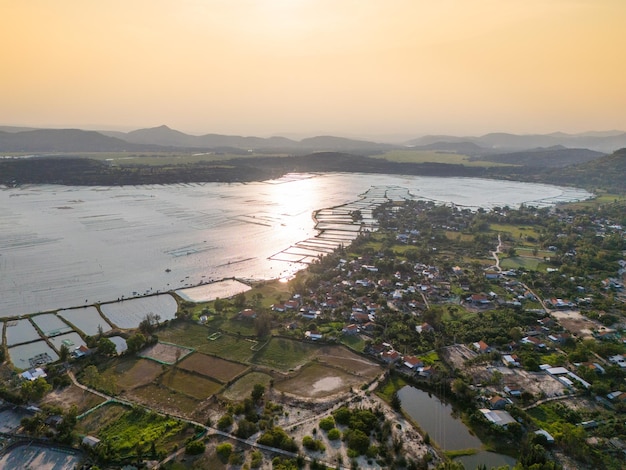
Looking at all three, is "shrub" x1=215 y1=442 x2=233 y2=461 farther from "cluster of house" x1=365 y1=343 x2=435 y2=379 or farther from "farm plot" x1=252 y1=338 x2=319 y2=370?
"cluster of house" x1=365 y1=343 x2=435 y2=379

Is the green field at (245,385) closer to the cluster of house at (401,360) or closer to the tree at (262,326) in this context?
the tree at (262,326)

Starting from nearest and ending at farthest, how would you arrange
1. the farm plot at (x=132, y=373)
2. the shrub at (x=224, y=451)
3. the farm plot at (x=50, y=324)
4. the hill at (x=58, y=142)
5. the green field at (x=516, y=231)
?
the shrub at (x=224, y=451) → the farm plot at (x=132, y=373) → the farm plot at (x=50, y=324) → the green field at (x=516, y=231) → the hill at (x=58, y=142)

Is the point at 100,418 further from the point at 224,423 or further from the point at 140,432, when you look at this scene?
the point at 224,423

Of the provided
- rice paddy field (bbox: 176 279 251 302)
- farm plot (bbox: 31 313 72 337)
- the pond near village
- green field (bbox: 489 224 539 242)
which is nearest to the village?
the pond near village

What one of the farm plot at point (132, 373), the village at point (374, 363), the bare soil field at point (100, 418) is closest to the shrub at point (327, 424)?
the village at point (374, 363)

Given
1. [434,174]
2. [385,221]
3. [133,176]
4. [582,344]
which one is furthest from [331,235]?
[434,174]

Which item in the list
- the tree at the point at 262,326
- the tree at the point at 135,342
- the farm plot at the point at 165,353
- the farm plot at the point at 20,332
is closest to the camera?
the farm plot at the point at 165,353

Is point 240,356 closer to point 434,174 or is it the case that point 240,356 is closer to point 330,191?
point 330,191
